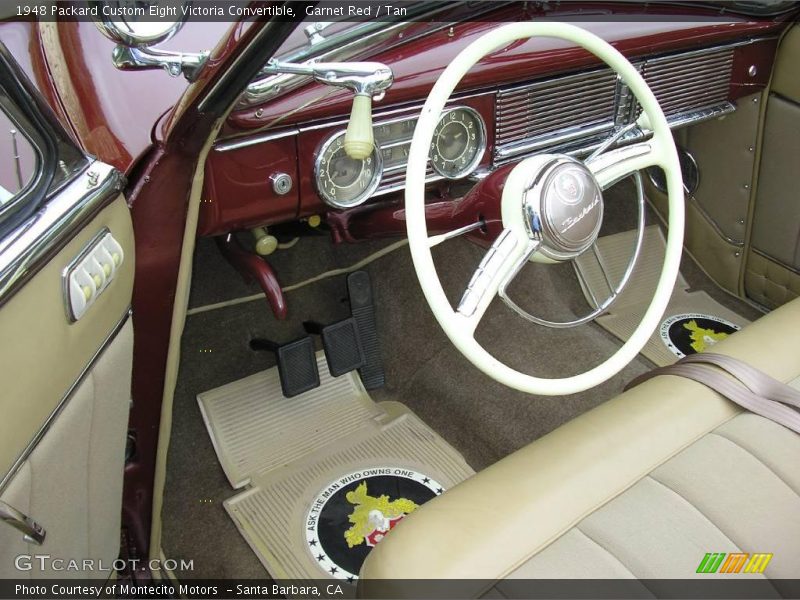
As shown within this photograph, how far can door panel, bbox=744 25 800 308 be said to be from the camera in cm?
215

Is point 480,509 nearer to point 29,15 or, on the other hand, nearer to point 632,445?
point 632,445

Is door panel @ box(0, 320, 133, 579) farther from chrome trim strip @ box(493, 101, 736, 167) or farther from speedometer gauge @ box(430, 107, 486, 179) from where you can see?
chrome trim strip @ box(493, 101, 736, 167)

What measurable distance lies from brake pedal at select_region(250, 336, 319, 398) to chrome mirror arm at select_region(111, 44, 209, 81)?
1114 millimetres

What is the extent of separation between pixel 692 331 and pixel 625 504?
1.48 metres

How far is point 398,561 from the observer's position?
0.96 metres

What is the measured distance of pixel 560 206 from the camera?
3.83 feet

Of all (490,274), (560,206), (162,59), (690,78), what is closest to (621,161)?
(560,206)

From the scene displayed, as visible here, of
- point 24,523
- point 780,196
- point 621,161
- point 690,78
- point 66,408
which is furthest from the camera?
point 780,196

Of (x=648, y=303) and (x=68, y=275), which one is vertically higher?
(x=68, y=275)

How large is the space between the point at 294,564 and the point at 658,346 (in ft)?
4.27

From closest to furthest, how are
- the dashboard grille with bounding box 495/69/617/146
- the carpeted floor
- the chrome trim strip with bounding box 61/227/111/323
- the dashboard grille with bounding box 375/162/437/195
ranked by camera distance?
the chrome trim strip with bounding box 61/227/111/323, the dashboard grille with bounding box 375/162/437/195, the dashboard grille with bounding box 495/69/617/146, the carpeted floor

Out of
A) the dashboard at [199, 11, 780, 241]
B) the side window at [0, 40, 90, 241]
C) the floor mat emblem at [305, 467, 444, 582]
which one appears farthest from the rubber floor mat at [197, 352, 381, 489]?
the side window at [0, 40, 90, 241]

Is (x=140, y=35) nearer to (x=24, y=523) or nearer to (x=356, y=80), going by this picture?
(x=356, y=80)

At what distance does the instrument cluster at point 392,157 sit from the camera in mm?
1509
